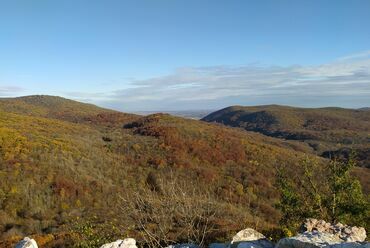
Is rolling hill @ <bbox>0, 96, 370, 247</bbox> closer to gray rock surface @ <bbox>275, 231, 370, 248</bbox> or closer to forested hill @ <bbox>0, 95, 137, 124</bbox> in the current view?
gray rock surface @ <bbox>275, 231, 370, 248</bbox>

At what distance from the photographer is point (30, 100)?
4980 inches

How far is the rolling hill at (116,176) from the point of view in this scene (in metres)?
16.7

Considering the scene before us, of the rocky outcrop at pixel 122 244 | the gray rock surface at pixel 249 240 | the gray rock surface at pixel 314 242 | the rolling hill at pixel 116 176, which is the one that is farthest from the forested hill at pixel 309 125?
the gray rock surface at pixel 314 242

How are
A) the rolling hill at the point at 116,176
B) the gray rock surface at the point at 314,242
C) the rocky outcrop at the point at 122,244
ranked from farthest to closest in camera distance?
the rolling hill at the point at 116,176
the rocky outcrop at the point at 122,244
the gray rock surface at the point at 314,242

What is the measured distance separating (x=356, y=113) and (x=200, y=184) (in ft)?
521

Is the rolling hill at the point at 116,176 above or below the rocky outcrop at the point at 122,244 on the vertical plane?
below

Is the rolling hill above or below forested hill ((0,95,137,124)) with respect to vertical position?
below

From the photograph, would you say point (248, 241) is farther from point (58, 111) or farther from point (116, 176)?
point (58, 111)

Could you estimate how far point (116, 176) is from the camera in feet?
89.8

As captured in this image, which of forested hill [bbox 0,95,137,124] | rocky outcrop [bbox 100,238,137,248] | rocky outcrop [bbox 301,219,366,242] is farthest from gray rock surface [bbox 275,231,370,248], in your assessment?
forested hill [bbox 0,95,137,124]

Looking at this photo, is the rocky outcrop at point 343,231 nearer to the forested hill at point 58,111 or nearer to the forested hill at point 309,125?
the forested hill at point 58,111

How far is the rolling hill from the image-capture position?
1673 cm

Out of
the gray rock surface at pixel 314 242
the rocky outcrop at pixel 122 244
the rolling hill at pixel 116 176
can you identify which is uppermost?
the gray rock surface at pixel 314 242

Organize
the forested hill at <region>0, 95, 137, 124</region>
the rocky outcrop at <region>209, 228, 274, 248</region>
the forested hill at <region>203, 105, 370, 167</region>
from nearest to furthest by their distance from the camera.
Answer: the rocky outcrop at <region>209, 228, 274, 248</region> → the forested hill at <region>0, 95, 137, 124</region> → the forested hill at <region>203, 105, 370, 167</region>
